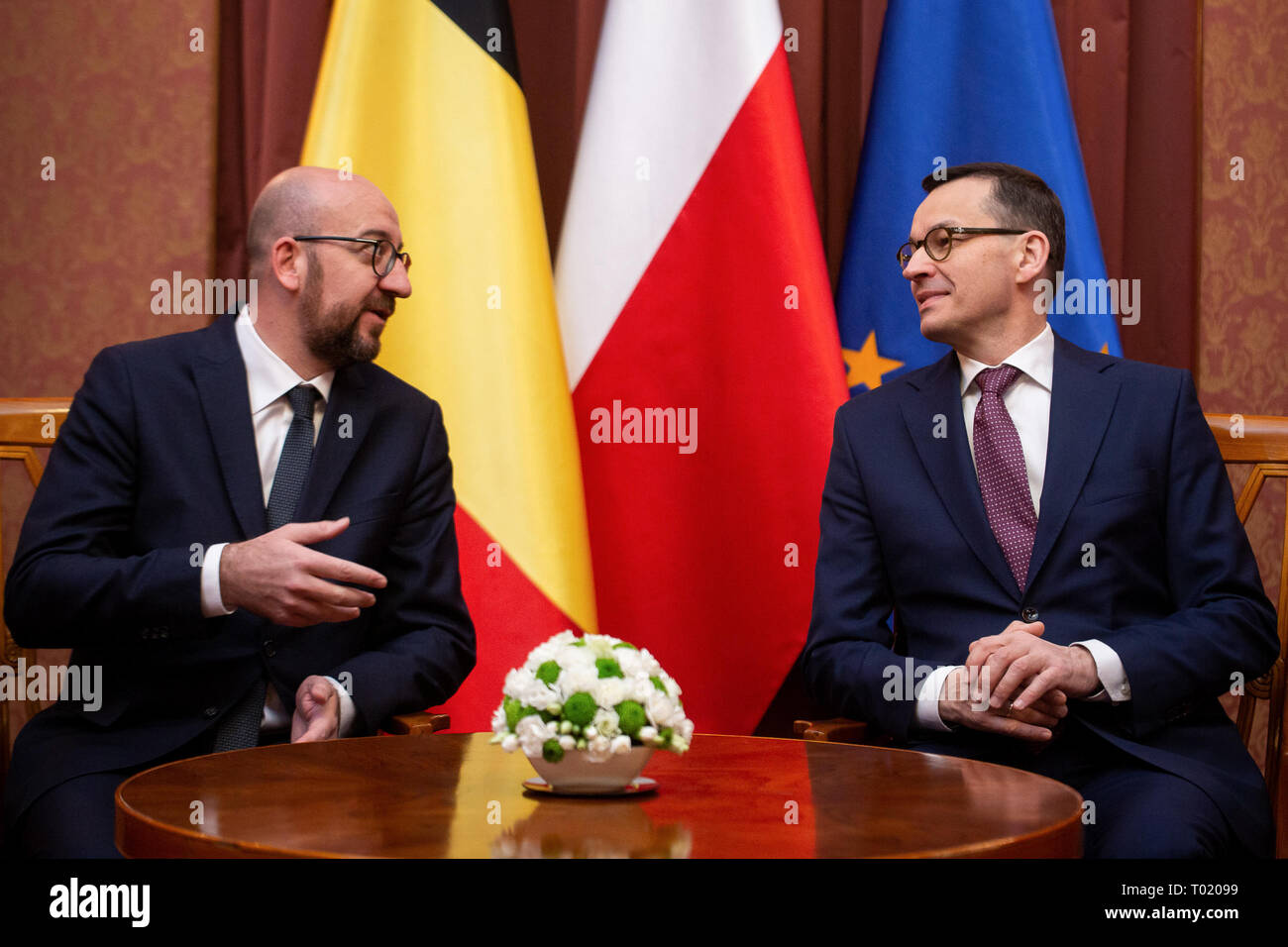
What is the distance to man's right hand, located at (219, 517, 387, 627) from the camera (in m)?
2.17

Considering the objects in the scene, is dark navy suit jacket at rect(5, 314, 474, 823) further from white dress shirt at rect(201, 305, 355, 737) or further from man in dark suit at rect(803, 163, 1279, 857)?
man in dark suit at rect(803, 163, 1279, 857)

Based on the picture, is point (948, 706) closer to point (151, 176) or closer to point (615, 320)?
point (615, 320)

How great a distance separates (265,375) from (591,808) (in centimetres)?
141

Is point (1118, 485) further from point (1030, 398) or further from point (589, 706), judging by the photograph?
point (589, 706)

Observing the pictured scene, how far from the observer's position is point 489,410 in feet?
9.91

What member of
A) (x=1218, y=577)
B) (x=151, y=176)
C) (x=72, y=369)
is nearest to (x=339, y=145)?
(x=151, y=176)

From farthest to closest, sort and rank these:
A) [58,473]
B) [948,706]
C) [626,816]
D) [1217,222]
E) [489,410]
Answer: [1217,222]
[489,410]
[58,473]
[948,706]
[626,816]

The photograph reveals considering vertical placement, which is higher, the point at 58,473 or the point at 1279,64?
the point at 1279,64

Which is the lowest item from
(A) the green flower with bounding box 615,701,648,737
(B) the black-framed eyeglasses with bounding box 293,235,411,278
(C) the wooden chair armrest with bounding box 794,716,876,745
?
(C) the wooden chair armrest with bounding box 794,716,876,745

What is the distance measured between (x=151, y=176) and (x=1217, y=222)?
2.94 m

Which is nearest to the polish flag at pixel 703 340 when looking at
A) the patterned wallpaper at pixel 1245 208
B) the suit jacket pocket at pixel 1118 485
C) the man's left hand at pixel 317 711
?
the suit jacket pocket at pixel 1118 485

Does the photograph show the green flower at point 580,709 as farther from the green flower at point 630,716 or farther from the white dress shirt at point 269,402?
the white dress shirt at point 269,402

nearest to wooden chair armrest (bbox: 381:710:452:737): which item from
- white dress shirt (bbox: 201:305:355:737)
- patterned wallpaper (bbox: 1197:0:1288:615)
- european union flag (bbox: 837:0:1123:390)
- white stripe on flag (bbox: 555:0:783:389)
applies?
white dress shirt (bbox: 201:305:355:737)

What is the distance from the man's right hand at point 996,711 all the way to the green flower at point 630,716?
2.80 feet
